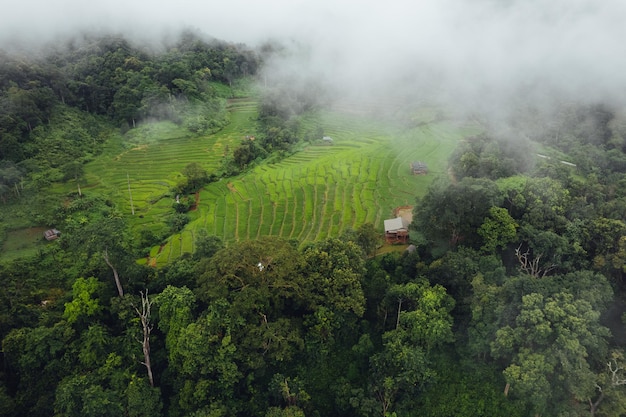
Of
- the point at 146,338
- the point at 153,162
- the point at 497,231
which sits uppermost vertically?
the point at 497,231

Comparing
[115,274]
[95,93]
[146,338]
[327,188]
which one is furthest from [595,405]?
[95,93]

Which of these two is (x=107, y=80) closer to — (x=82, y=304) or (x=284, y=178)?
(x=284, y=178)

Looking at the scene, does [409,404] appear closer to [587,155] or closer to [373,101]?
[587,155]

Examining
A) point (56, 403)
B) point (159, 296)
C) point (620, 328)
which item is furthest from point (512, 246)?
point (56, 403)

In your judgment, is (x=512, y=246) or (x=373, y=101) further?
(x=373, y=101)

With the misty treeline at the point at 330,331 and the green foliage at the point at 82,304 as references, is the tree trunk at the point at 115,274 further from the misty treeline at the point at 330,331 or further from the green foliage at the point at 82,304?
the green foliage at the point at 82,304

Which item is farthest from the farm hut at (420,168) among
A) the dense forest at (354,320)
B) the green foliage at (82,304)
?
the green foliage at (82,304)

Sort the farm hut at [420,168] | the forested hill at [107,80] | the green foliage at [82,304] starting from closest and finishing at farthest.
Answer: the green foliage at [82,304] < the farm hut at [420,168] < the forested hill at [107,80]
